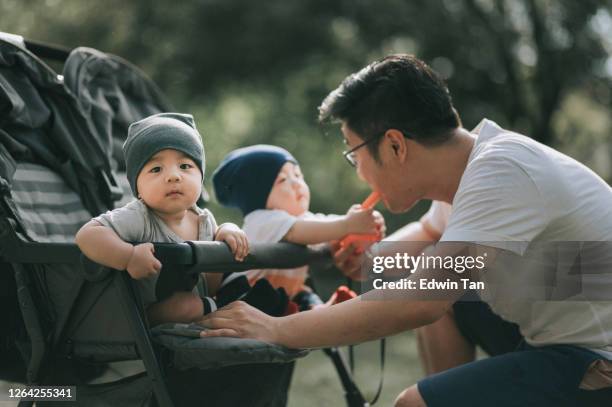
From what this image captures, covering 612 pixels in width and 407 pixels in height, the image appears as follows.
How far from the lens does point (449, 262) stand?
1.74 m

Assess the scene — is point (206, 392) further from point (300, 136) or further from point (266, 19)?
point (300, 136)

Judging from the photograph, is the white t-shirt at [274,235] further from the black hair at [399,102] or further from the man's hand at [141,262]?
the man's hand at [141,262]

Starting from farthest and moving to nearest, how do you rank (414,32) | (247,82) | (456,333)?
1. (247,82)
2. (414,32)
3. (456,333)

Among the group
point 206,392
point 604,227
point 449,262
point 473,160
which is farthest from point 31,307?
point 604,227

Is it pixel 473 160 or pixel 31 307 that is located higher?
pixel 473 160

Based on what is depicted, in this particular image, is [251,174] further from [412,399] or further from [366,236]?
[412,399]

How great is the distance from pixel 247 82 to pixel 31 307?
8183mm

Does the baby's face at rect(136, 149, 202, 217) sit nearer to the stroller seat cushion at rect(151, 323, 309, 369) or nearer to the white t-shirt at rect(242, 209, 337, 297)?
the stroller seat cushion at rect(151, 323, 309, 369)

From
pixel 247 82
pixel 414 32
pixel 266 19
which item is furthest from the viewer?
pixel 247 82

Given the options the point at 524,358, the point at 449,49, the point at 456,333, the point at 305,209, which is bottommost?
the point at 524,358

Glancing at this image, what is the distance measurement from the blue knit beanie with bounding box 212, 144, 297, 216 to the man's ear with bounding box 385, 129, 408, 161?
384 millimetres

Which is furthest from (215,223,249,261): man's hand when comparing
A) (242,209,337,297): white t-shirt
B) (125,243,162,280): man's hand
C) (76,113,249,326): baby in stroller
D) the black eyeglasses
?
the black eyeglasses

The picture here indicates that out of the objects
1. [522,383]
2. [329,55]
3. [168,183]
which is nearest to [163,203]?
[168,183]

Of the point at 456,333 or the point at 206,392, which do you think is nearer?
the point at 206,392
